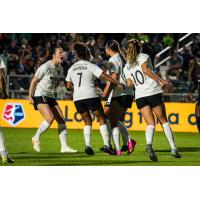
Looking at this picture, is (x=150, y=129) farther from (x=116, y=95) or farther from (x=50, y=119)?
(x=50, y=119)

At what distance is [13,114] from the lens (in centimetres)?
2581

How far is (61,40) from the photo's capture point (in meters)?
30.2

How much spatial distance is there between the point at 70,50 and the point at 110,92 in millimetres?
13622

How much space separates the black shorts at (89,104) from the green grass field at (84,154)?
3.04ft

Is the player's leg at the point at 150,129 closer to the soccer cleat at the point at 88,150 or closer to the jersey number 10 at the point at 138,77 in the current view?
the jersey number 10 at the point at 138,77

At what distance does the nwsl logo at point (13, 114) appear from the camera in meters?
25.6

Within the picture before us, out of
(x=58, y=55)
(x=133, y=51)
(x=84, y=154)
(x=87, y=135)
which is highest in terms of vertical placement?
(x=133, y=51)

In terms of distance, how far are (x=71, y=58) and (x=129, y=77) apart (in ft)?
46.3

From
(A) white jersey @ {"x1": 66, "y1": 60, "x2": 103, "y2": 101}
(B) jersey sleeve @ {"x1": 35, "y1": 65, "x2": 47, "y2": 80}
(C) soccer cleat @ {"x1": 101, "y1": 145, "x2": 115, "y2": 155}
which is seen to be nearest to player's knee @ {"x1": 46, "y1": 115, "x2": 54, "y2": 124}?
(B) jersey sleeve @ {"x1": 35, "y1": 65, "x2": 47, "y2": 80}

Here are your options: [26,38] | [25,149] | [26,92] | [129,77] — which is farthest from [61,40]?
[129,77]

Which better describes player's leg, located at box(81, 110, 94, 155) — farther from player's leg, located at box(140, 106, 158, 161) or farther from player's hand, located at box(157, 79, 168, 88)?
player's hand, located at box(157, 79, 168, 88)

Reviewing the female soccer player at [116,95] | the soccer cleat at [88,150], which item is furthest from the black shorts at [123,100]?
the soccer cleat at [88,150]

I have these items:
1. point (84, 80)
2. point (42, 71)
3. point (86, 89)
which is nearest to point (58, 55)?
point (42, 71)

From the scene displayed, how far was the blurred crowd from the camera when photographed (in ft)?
92.0
